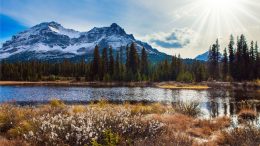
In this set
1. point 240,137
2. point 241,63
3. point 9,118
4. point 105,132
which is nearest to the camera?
point 105,132

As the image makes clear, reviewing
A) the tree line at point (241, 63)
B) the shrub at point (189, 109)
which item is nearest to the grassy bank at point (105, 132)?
the shrub at point (189, 109)

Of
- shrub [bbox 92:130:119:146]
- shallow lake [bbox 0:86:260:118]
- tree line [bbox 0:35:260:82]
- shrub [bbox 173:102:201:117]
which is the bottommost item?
shallow lake [bbox 0:86:260:118]

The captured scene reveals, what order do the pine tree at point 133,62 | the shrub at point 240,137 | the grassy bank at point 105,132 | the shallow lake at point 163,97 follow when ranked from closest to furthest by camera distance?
the grassy bank at point 105,132 < the shrub at point 240,137 < the shallow lake at point 163,97 < the pine tree at point 133,62

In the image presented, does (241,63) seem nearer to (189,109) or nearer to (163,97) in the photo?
(163,97)

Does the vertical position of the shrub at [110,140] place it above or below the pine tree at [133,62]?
below

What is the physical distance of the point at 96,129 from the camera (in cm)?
1034

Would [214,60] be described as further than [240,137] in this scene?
Yes

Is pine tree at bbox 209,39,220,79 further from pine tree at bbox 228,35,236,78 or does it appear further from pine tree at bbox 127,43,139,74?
pine tree at bbox 127,43,139,74

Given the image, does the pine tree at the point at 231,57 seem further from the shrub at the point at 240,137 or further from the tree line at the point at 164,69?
the shrub at the point at 240,137

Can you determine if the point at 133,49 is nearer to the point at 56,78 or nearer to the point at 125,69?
the point at 125,69

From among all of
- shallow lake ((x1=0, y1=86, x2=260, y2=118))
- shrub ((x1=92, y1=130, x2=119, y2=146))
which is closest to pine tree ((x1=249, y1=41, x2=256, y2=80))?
shallow lake ((x1=0, y1=86, x2=260, y2=118))

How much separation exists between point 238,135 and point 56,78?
11129cm

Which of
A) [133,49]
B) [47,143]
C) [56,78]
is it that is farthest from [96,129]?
[56,78]

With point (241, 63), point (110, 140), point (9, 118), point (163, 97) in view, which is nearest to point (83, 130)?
point (110, 140)
